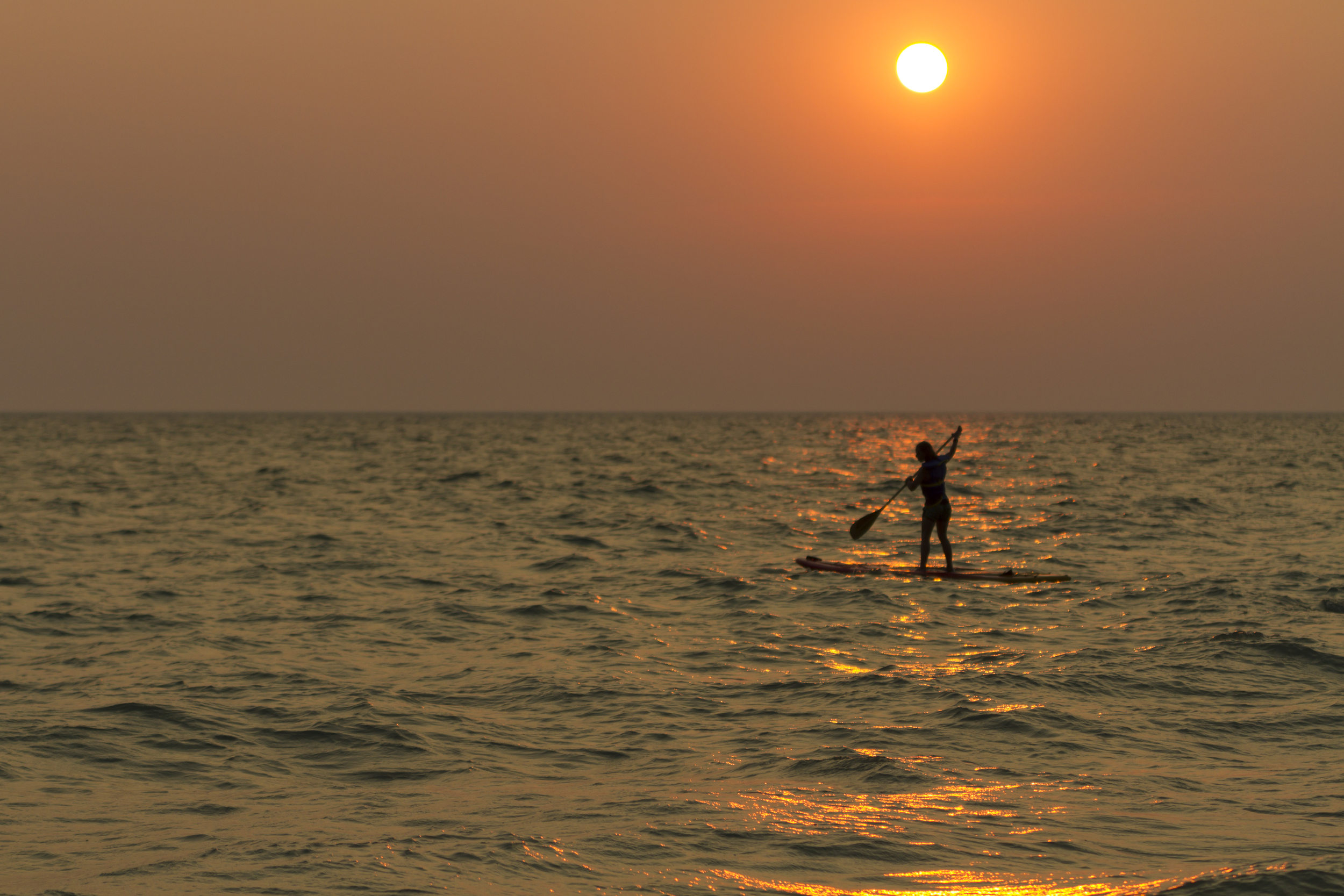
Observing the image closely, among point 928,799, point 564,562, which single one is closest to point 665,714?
point 928,799

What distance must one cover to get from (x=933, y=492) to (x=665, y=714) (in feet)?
28.1

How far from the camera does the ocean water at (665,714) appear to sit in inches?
264

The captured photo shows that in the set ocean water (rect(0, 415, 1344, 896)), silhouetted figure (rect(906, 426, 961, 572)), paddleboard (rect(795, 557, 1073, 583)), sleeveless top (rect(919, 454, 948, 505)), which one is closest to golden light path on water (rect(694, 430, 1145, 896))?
ocean water (rect(0, 415, 1344, 896))

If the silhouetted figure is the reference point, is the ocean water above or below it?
below

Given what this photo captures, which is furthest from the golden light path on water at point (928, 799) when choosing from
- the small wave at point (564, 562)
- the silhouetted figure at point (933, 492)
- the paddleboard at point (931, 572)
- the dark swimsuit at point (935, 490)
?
the small wave at point (564, 562)

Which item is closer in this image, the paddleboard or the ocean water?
the ocean water

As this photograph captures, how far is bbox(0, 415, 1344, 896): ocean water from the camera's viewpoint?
670 centimetres

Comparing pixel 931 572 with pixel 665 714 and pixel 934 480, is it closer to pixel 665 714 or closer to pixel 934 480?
pixel 934 480

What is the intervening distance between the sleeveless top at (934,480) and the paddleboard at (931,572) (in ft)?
3.59

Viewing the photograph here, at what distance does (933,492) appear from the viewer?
1773cm

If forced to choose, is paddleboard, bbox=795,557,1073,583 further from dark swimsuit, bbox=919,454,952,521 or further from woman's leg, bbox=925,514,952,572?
dark swimsuit, bbox=919,454,952,521

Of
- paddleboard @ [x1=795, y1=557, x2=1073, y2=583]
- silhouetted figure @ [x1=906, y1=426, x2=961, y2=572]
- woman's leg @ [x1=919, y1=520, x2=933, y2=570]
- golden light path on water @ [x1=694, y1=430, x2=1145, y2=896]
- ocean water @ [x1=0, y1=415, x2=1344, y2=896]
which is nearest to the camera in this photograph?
golden light path on water @ [x1=694, y1=430, x2=1145, y2=896]

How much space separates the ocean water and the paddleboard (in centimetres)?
20

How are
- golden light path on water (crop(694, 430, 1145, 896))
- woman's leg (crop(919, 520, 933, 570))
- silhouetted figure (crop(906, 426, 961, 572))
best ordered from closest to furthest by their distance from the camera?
golden light path on water (crop(694, 430, 1145, 896)) → silhouetted figure (crop(906, 426, 961, 572)) → woman's leg (crop(919, 520, 933, 570))
